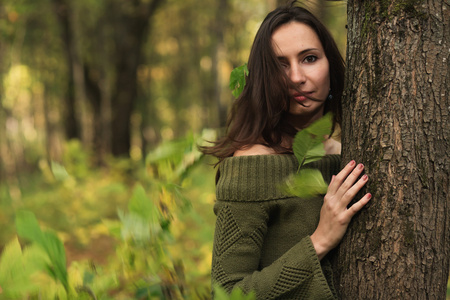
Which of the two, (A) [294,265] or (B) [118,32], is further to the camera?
(B) [118,32]

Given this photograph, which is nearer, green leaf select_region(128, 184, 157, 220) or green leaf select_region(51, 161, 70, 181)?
green leaf select_region(128, 184, 157, 220)

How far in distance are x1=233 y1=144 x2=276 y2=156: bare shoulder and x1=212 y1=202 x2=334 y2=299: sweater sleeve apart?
8.8 inches

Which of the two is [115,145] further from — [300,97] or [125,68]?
[300,97]

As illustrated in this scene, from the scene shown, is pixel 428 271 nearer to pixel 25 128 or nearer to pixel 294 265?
pixel 294 265

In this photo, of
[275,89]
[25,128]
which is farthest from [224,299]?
[25,128]

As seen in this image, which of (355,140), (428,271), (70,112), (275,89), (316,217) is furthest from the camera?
(70,112)

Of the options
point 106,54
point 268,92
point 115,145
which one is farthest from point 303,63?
point 106,54

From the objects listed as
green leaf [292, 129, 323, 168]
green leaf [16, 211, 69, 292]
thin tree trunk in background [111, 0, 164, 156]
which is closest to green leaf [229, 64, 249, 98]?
green leaf [292, 129, 323, 168]

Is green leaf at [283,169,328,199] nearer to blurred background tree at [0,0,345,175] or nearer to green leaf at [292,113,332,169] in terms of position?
green leaf at [292,113,332,169]

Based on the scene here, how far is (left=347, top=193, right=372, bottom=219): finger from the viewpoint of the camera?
151 centimetres

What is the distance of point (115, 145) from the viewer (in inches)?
488

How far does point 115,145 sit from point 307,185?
37.2 ft

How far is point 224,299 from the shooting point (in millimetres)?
1139

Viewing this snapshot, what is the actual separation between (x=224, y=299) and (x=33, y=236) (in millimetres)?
576
